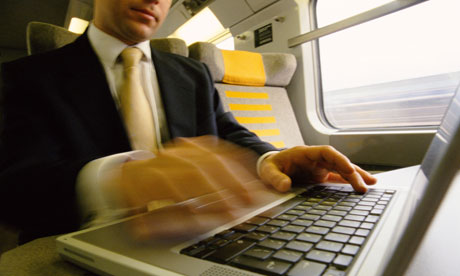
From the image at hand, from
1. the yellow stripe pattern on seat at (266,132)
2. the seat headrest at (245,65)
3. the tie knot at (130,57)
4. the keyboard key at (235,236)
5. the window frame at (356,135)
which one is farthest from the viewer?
the yellow stripe pattern on seat at (266,132)

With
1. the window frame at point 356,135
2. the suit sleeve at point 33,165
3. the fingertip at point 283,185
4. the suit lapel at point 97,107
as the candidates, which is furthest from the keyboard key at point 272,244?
the window frame at point 356,135

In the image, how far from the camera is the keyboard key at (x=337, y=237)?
390 millimetres

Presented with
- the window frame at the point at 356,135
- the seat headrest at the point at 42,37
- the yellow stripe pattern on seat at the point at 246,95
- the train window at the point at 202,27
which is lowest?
the window frame at the point at 356,135

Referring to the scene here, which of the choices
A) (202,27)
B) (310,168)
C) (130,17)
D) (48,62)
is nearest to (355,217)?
(310,168)

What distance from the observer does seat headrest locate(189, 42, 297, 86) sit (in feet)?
6.59

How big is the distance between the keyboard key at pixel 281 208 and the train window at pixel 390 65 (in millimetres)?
1469

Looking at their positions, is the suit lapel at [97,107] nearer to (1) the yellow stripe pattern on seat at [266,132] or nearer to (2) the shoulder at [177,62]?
(2) the shoulder at [177,62]

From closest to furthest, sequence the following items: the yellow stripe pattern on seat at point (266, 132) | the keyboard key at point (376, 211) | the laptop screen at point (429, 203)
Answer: the laptop screen at point (429, 203), the keyboard key at point (376, 211), the yellow stripe pattern on seat at point (266, 132)

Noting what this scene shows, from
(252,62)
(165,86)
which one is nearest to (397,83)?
(252,62)

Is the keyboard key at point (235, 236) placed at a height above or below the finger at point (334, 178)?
above

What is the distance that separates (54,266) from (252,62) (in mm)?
2099

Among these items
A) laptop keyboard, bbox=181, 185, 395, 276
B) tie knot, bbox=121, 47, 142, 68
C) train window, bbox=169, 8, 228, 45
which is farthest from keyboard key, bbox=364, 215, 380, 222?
train window, bbox=169, 8, 228, 45

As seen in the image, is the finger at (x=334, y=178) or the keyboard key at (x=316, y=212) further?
the finger at (x=334, y=178)

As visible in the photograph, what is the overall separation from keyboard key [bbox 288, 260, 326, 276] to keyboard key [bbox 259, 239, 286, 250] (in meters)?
0.04
